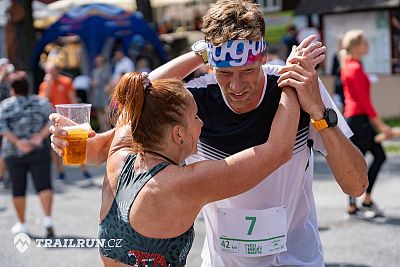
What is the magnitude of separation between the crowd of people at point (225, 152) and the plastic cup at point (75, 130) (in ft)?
0.17

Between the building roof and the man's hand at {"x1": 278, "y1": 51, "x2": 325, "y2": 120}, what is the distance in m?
17.3

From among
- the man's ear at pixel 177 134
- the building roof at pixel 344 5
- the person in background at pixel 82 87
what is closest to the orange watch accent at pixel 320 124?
the man's ear at pixel 177 134

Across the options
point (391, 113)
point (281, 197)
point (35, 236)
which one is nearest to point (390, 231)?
point (35, 236)

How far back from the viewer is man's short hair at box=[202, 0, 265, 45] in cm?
316

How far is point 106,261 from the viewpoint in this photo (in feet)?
9.75

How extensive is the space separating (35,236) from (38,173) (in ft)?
2.18

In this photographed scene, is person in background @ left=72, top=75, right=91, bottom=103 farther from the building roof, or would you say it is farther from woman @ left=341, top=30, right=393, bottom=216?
woman @ left=341, top=30, right=393, bottom=216

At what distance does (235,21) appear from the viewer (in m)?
3.17

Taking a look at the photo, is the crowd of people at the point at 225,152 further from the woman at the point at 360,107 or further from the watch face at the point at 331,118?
the woman at the point at 360,107

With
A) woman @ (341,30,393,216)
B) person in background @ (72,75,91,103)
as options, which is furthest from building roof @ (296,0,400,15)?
woman @ (341,30,393,216)

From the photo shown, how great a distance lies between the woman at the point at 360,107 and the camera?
860 cm

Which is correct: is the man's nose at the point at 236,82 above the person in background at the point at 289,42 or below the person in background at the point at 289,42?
above

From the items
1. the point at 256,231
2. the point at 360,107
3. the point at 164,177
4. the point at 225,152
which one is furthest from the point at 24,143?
the point at 164,177

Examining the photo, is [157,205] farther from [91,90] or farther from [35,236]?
[91,90]
